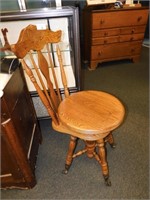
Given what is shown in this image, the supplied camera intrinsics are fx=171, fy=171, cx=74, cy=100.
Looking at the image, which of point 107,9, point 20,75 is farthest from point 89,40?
point 20,75

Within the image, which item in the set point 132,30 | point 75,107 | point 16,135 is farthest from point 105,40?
point 16,135

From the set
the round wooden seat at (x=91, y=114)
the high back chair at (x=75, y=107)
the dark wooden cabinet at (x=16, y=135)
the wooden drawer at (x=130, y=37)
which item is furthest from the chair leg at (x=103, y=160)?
the wooden drawer at (x=130, y=37)

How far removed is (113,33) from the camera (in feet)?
8.61

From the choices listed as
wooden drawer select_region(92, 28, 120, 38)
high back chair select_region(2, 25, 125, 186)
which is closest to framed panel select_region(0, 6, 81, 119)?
high back chair select_region(2, 25, 125, 186)

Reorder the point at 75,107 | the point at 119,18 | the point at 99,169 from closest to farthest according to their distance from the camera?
the point at 75,107 < the point at 99,169 < the point at 119,18

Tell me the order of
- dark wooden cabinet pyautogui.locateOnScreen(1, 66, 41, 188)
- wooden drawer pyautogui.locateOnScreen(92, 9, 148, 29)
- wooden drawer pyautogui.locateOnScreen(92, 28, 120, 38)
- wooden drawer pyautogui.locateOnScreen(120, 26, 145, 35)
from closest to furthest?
dark wooden cabinet pyautogui.locateOnScreen(1, 66, 41, 188) < wooden drawer pyautogui.locateOnScreen(92, 9, 148, 29) < wooden drawer pyautogui.locateOnScreen(92, 28, 120, 38) < wooden drawer pyautogui.locateOnScreen(120, 26, 145, 35)

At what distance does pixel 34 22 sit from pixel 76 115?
33.4 inches

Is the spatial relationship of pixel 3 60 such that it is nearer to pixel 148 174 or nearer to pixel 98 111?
pixel 98 111

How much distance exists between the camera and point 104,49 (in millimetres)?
2725

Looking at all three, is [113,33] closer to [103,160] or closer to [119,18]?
[119,18]

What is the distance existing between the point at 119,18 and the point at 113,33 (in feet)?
0.72

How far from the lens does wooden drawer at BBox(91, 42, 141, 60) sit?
8.89 ft

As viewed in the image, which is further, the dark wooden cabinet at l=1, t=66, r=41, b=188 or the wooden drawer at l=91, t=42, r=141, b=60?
the wooden drawer at l=91, t=42, r=141, b=60

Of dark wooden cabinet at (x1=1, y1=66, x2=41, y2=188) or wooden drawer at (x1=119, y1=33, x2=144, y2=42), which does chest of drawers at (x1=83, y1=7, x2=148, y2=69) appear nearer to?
wooden drawer at (x1=119, y1=33, x2=144, y2=42)
